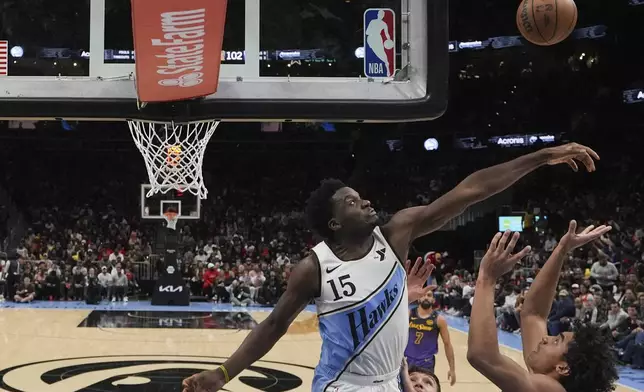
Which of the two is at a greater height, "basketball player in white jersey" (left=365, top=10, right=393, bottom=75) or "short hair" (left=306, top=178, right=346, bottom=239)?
"basketball player in white jersey" (left=365, top=10, right=393, bottom=75)

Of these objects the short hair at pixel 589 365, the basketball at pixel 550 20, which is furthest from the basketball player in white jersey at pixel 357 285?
the basketball at pixel 550 20

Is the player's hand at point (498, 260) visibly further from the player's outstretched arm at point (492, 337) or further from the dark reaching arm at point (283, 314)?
the dark reaching arm at point (283, 314)

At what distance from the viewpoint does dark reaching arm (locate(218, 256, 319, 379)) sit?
104 inches

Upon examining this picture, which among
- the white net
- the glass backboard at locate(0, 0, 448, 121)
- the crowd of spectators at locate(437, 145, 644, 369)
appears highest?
the glass backboard at locate(0, 0, 448, 121)

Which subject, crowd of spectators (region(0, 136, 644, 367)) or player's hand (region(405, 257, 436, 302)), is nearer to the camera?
player's hand (region(405, 257, 436, 302))

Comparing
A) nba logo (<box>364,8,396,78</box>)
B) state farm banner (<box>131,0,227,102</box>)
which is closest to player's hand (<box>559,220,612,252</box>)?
nba logo (<box>364,8,396,78</box>)

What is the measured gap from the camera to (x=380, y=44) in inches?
177

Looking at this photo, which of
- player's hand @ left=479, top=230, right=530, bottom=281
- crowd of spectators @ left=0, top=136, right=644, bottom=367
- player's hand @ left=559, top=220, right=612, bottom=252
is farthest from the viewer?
crowd of spectators @ left=0, top=136, right=644, bottom=367

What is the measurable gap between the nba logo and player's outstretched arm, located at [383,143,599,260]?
178 centimetres

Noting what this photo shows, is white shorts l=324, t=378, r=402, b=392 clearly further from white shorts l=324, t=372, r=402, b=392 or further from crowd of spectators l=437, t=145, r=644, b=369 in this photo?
crowd of spectators l=437, t=145, r=644, b=369

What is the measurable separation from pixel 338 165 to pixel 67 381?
19.7 m

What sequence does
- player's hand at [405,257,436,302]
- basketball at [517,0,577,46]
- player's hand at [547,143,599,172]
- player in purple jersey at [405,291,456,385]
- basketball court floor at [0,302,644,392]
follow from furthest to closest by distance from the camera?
basketball court floor at [0,302,644,392], player in purple jersey at [405,291,456,385], basketball at [517,0,577,46], player's hand at [405,257,436,302], player's hand at [547,143,599,172]

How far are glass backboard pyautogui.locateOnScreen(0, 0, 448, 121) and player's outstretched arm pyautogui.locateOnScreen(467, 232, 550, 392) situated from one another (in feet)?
6.79

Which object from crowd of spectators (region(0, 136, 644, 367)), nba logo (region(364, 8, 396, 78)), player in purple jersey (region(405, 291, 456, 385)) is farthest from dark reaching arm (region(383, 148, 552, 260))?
crowd of spectators (region(0, 136, 644, 367))
